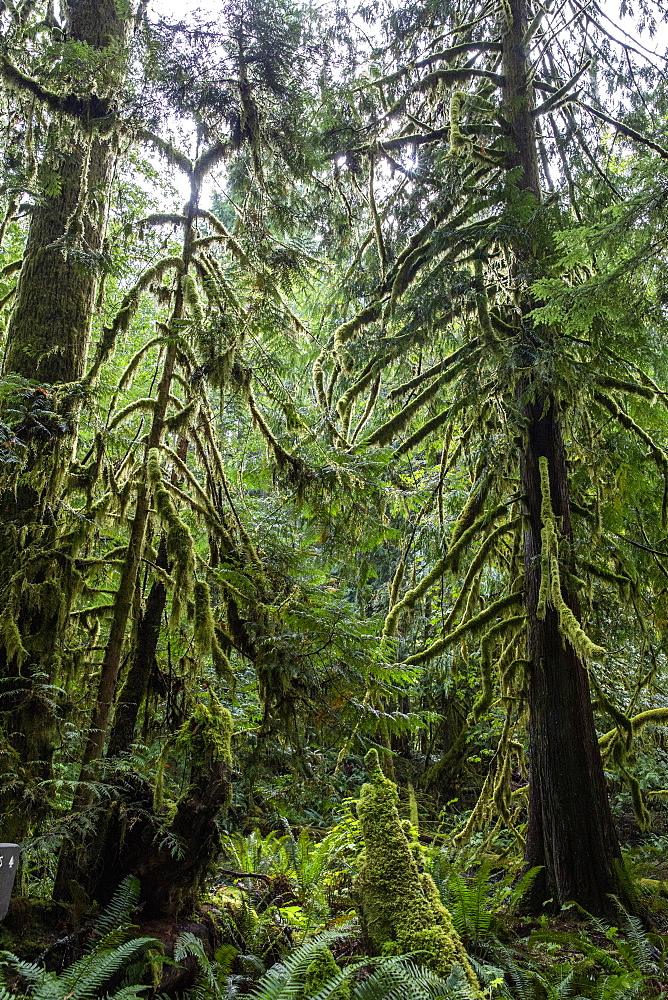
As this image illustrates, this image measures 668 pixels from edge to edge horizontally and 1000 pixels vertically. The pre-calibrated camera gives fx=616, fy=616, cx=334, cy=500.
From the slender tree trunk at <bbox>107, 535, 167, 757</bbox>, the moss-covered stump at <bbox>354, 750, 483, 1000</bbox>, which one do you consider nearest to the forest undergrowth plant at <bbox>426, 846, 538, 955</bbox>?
the moss-covered stump at <bbox>354, 750, 483, 1000</bbox>

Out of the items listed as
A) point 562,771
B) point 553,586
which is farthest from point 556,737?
point 553,586

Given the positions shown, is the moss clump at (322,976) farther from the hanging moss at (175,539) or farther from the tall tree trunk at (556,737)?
the tall tree trunk at (556,737)

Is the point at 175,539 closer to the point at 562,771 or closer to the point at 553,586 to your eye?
the point at 553,586

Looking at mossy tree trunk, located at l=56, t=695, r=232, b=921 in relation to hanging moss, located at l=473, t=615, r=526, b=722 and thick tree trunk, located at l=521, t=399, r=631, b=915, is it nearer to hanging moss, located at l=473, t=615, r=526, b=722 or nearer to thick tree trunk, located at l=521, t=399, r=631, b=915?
thick tree trunk, located at l=521, t=399, r=631, b=915

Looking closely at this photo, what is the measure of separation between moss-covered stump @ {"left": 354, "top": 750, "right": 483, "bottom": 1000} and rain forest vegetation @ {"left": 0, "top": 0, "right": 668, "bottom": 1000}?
0.05 feet

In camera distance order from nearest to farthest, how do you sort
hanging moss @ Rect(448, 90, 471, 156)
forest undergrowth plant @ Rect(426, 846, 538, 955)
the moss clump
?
1. the moss clump
2. forest undergrowth plant @ Rect(426, 846, 538, 955)
3. hanging moss @ Rect(448, 90, 471, 156)

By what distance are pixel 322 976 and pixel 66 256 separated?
178 inches

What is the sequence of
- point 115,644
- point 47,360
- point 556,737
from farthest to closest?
point 556,737 < point 47,360 < point 115,644

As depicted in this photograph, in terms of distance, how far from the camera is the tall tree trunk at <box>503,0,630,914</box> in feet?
16.6

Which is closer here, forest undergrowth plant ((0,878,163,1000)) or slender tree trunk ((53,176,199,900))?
forest undergrowth plant ((0,878,163,1000))

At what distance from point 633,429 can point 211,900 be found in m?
5.47

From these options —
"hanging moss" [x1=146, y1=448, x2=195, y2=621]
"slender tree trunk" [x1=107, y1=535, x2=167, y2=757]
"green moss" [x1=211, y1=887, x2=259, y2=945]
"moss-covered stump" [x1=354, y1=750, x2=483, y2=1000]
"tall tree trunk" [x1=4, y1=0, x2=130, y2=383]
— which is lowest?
"green moss" [x1=211, y1=887, x2=259, y2=945]

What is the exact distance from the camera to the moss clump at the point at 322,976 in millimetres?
2689

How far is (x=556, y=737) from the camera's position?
5.43 meters
